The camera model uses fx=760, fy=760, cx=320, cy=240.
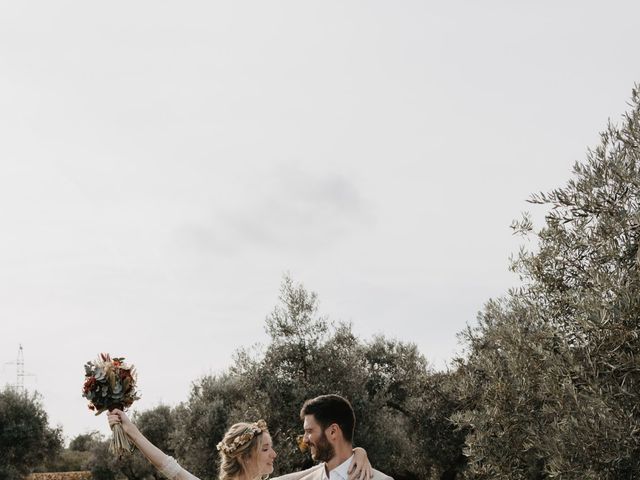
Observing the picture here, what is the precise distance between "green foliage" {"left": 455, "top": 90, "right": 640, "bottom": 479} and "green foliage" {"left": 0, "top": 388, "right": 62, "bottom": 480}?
28936 mm

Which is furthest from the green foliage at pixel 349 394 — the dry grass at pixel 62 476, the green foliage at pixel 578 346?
the dry grass at pixel 62 476

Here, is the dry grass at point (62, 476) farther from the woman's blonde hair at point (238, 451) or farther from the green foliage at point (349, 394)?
the woman's blonde hair at point (238, 451)

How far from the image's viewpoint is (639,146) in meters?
11.5

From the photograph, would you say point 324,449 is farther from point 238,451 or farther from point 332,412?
point 238,451

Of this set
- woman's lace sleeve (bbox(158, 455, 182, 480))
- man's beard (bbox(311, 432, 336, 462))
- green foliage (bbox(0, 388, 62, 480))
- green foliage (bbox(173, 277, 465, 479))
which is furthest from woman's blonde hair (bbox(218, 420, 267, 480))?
green foliage (bbox(0, 388, 62, 480))

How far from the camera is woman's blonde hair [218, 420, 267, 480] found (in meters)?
7.32

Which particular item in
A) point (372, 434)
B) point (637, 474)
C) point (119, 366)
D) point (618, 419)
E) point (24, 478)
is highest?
point (24, 478)

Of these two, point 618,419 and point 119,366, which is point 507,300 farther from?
point 119,366

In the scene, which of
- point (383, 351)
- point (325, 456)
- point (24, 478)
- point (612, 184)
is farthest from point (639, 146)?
point (24, 478)

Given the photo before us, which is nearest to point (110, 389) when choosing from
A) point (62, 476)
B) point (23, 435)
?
point (23, 435)

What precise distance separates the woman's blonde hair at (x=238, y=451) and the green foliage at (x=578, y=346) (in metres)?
5.09

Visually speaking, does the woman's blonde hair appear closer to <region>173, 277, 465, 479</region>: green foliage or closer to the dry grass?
<region>173, 277, 465, 479</region>: green foliage

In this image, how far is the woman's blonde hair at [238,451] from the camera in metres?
7.32

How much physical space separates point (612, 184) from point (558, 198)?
0.84 m
